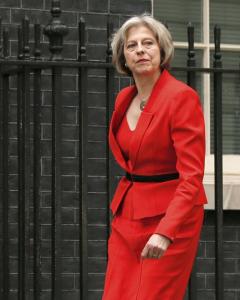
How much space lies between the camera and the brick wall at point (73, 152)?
7883 mm

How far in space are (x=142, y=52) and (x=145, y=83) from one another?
0.48 ft

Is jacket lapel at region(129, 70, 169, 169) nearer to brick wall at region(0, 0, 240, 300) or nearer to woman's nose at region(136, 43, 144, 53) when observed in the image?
woman's nose at region(136, 43, 144, 53)

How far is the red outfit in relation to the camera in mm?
4977

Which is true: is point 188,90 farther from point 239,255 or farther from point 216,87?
point 239,255

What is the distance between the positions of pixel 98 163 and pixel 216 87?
2095 mm

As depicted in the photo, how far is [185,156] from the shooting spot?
4.91 meters

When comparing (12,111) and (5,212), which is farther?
(12,111)

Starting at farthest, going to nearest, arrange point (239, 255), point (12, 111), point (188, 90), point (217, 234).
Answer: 1. point (239, 255)
2. point (12, 111)
3. point (217, 234)
4. point (188, 90)

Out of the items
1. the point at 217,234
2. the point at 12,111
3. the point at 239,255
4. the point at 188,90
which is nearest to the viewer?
the point at 188,90

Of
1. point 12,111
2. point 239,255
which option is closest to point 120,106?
point 12,111

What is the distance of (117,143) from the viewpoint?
17.3ft

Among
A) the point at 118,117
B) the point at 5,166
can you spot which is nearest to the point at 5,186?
the point at 5,166

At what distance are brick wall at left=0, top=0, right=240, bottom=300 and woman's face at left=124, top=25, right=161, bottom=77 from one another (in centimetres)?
273

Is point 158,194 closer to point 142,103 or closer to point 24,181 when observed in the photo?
point 142,103
